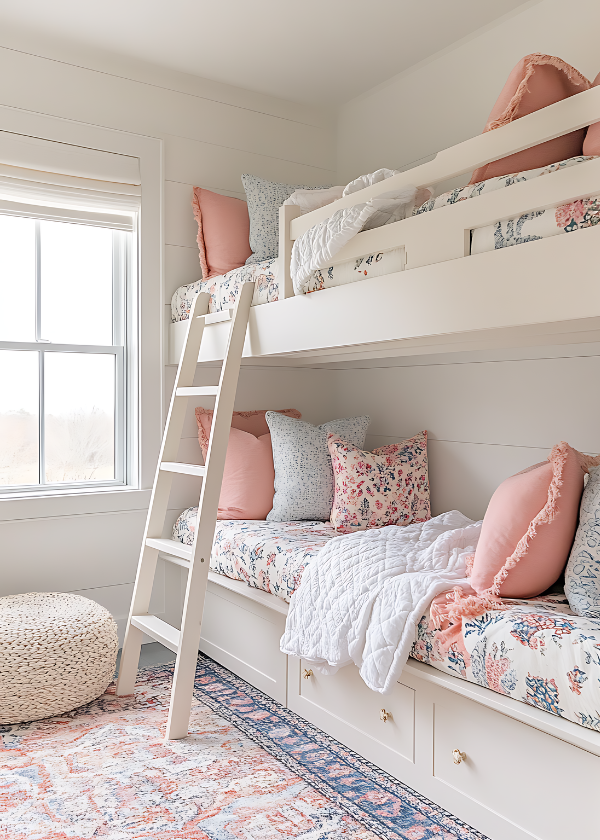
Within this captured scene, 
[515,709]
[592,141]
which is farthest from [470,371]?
[515,709]

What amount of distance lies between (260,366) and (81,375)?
88 centimetres

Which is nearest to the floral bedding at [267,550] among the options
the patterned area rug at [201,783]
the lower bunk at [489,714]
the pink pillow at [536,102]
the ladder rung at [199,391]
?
the lower bunk at [489,714]

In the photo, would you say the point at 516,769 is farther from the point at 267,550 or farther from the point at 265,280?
the point at 265,280

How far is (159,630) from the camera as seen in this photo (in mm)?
2477

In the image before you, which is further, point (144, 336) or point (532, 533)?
point (144, 336)

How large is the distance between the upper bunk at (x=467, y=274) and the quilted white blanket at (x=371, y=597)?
67 cm

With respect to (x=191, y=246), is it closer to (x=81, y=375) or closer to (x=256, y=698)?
(x=81, y=375)

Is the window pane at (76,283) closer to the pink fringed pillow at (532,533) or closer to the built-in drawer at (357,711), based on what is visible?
the built-in drawer at (357,711)

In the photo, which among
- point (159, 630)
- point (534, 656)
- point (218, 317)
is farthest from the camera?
point (218, 317)

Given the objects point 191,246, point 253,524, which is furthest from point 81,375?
point 253,524

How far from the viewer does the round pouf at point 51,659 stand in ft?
7.61

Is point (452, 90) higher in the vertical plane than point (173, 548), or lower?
higher

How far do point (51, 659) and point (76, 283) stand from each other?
165 cm

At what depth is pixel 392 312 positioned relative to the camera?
194cm
